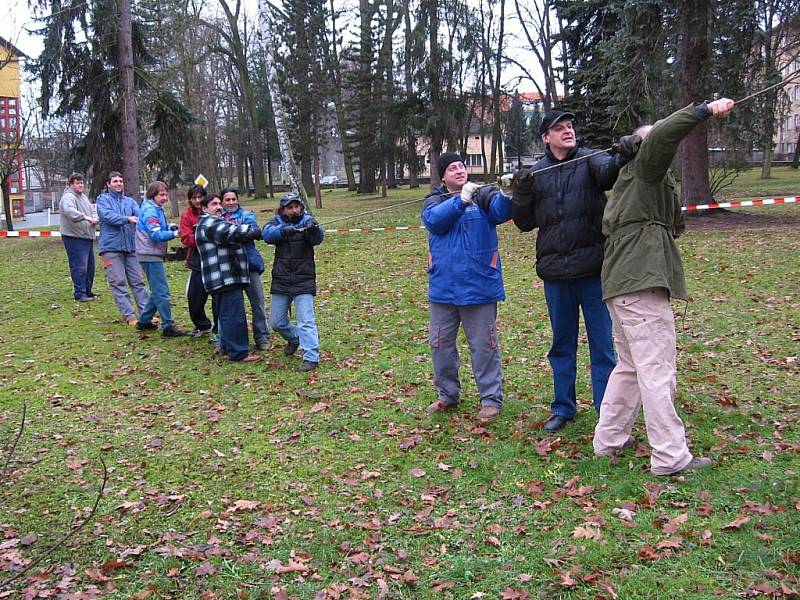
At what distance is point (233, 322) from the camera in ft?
26.7

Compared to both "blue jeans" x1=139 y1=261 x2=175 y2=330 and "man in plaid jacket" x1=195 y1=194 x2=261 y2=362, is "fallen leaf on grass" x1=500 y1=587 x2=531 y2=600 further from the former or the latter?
"blue jeans" x1=139 y1=261 x2=175 y2=330

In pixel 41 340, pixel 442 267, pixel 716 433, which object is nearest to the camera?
pixel 716 433

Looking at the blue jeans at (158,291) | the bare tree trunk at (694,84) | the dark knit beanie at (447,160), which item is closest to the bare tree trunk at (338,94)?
the bare tree trunk at (694,84)

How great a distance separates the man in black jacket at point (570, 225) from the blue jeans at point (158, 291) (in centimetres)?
532

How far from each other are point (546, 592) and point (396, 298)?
25.8 ft

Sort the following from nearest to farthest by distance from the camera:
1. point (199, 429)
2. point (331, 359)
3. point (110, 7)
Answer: point (199, 429) < point (331, 359) < point (110, 7)

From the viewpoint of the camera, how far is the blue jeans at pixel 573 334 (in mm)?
5168

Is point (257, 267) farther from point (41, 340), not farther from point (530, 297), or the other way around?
point (530, 297)

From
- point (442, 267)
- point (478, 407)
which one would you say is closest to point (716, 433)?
point (478, 407)

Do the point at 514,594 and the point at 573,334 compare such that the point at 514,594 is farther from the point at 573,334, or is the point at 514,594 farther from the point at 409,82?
the point at 409,82

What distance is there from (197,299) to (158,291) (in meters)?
0.58

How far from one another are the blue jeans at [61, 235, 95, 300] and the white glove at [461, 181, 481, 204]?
8081 millimetres

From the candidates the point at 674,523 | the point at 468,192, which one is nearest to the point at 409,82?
the point at 468,192

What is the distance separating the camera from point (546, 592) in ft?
11.6
